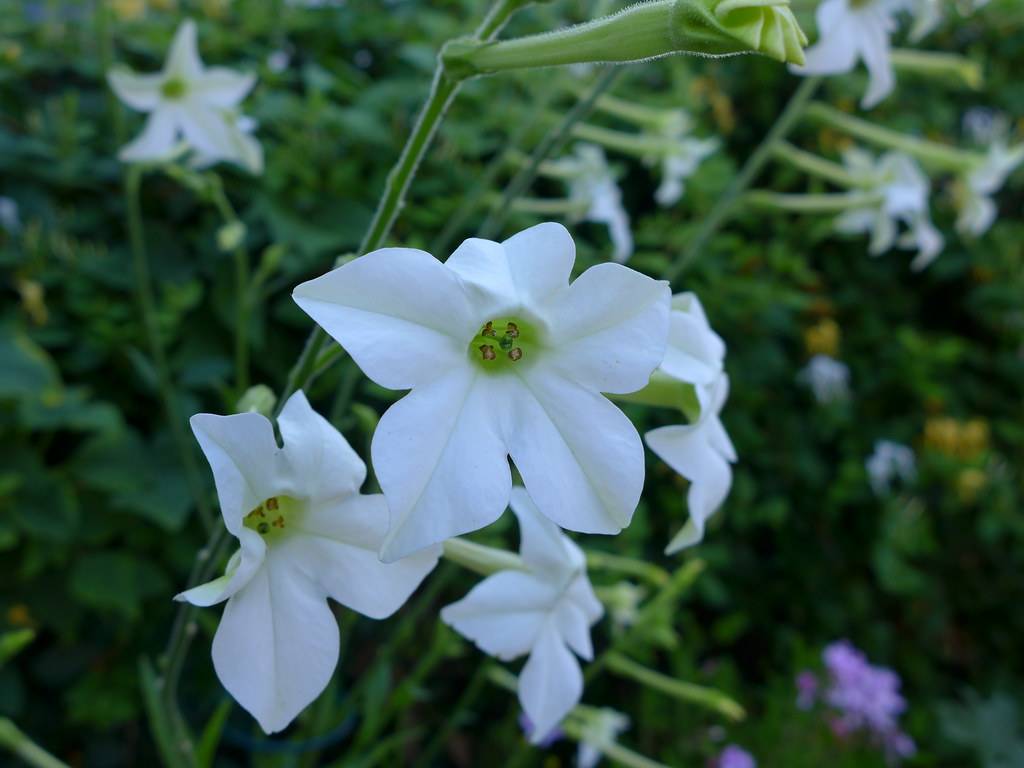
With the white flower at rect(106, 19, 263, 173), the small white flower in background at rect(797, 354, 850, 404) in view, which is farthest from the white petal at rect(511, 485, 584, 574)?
the small white flower in background at rect(797, 354, 850, 404)

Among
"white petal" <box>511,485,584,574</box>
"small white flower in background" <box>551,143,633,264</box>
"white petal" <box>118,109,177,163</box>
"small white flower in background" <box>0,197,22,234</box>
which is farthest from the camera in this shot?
"small white flower in background" <box>551,143,633,264</box>

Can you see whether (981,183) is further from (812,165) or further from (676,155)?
(676,155)

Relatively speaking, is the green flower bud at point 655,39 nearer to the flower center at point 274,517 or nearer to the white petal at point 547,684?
the flower center at point 274,517

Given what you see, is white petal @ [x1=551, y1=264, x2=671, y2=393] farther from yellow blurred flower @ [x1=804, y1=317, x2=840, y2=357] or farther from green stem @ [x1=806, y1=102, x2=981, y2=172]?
yellow blurred flower @ [x1=804, y1=317, x2=840, y2=357]

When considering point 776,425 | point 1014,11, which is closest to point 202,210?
point 776,425

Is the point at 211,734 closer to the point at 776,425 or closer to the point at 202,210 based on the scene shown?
the point at 202,210

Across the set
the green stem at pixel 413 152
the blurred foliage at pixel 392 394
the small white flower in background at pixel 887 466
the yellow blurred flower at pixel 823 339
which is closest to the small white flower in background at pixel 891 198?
the blurred foliage at pixel 392 394
